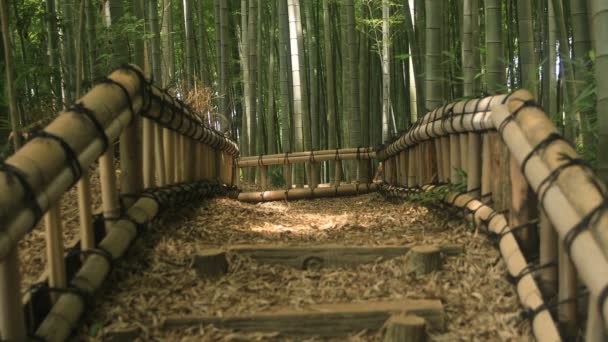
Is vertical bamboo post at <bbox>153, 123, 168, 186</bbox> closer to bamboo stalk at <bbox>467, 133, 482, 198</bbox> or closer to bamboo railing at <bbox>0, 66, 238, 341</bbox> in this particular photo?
bamboo railing at <bbox>0, 66, 238, 341</bbox>

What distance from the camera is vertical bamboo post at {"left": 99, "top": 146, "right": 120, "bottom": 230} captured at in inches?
81.6

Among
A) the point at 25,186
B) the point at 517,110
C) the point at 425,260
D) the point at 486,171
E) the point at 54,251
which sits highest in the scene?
the point at 517,110

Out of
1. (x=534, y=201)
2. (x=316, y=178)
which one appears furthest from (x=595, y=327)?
(x=316, y=178)

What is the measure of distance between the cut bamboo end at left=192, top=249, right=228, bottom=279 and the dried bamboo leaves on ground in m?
0.03

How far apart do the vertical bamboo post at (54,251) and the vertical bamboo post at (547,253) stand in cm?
146

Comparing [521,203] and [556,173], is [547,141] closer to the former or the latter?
[556,173]

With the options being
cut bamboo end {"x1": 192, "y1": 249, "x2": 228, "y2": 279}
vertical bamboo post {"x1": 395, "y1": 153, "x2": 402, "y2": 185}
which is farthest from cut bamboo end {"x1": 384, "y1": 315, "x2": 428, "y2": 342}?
vertical bamboo post {"x1": 395, "y1": 153, "x2": 402, "y2": 185}

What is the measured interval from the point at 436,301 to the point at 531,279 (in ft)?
1.02

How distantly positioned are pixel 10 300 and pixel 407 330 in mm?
1080

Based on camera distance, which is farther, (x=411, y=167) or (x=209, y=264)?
(x=411, y=167)

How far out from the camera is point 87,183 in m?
1.86

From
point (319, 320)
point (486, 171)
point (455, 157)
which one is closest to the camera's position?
point (319, 320)

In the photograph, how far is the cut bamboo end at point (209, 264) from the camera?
2109 mm

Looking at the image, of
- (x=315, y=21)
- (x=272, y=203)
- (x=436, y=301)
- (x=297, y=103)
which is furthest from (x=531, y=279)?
(x=315, y=21)
